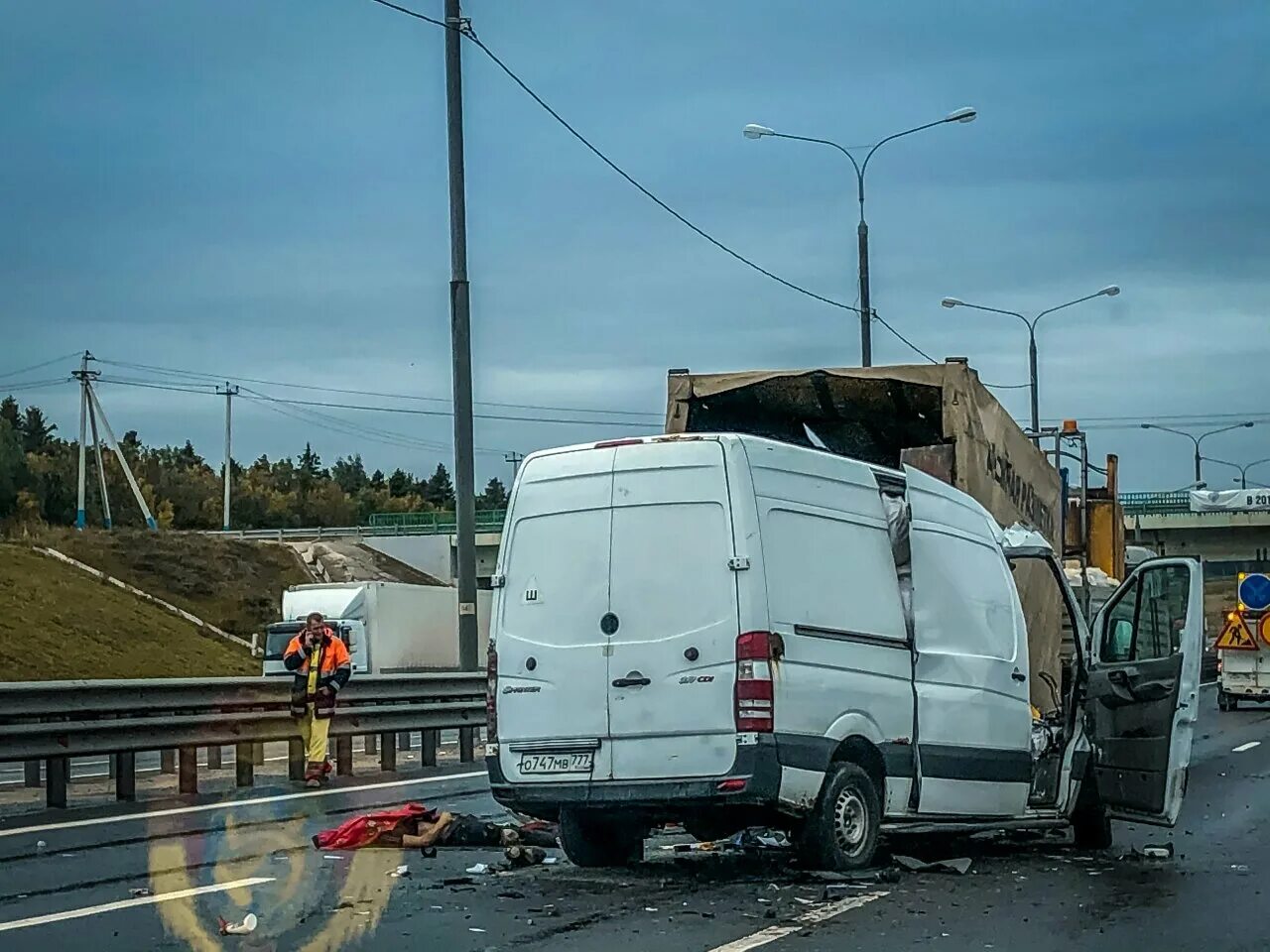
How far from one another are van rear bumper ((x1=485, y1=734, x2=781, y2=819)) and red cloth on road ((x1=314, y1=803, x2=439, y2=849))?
61.6 inches

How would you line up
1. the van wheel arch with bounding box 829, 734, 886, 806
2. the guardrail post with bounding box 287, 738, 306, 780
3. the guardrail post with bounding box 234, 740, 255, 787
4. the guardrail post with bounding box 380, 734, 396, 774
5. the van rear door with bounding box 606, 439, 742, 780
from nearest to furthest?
the van rear door with bounding box 606, 439, 742, 780, the van wheel arch with bounding box 829, 734, 886, 806, the guardrail post with bounding box 234, 740, 255, 787, the guardrail post with bounding box 287, 738, 306, 780, the guardrail post with bounding box 380, 734, 396, 774

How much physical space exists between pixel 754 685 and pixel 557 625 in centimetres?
122

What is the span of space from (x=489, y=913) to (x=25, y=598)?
4842 cm

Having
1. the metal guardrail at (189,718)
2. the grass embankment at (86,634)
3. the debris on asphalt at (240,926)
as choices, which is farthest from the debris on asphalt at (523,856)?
the grass embankment at (86,634)

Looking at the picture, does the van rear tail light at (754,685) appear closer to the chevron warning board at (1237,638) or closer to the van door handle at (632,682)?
the van door handle at (632,682)

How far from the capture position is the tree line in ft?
301

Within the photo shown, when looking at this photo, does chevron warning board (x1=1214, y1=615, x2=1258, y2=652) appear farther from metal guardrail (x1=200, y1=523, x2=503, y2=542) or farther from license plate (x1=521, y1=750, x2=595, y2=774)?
metal guardrail (x1=200, y1=523, x2=503, y2=542)

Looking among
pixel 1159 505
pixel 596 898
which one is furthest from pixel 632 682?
pixel 1159 505

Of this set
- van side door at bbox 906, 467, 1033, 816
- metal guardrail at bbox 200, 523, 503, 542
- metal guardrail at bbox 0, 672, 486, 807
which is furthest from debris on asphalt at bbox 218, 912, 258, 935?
metal guardrail at bbox 200, 523, 503, 542

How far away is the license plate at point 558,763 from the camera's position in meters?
9.56

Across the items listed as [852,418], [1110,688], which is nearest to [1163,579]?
[1110,688]

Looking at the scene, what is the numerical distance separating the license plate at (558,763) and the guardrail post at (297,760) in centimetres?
779

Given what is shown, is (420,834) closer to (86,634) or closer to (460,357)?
(460,357)

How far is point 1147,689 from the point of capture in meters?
10.9
